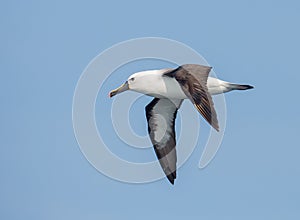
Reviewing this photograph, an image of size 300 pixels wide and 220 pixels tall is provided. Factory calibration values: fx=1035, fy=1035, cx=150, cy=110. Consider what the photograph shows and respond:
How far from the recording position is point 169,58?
38.8m

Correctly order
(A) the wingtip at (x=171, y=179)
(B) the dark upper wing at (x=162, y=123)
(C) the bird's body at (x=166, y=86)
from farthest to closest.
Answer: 1. (B) the dark upper wing at (x=162, y=123)
2. (A) the wingtip at (x=171, y=179)
3. (C) the bird's body at (x=166, y=86)

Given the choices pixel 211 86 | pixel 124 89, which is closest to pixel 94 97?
pixel 124 89

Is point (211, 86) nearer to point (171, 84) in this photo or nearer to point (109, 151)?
point (171, 84)

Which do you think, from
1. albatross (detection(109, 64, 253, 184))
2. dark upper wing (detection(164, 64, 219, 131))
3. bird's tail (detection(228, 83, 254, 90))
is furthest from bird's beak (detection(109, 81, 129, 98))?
bird's tail (detection(228, 83, 254, 90))

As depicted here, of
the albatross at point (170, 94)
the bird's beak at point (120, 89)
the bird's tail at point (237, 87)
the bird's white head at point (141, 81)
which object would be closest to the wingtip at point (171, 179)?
the albatross at point (170, 94)

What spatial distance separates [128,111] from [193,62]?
3476mm

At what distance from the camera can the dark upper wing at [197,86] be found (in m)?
33.3

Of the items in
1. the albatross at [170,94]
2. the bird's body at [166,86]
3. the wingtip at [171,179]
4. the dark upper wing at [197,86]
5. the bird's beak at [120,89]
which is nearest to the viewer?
the dark upper wing at [197,86]

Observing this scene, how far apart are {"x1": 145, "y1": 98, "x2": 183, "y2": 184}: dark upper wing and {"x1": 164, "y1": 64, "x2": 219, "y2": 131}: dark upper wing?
3735 millimetres

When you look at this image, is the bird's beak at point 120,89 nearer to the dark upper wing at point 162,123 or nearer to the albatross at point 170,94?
the albatross at point 170,94

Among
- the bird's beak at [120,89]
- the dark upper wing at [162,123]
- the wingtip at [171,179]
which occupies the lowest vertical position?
the wingtip at [171,179]

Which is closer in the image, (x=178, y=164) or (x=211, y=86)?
(x=211, y=86)

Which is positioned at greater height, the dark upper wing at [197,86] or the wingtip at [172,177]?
the dark upper wing at [197,86]

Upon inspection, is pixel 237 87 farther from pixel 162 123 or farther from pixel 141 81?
pixel 162 123
